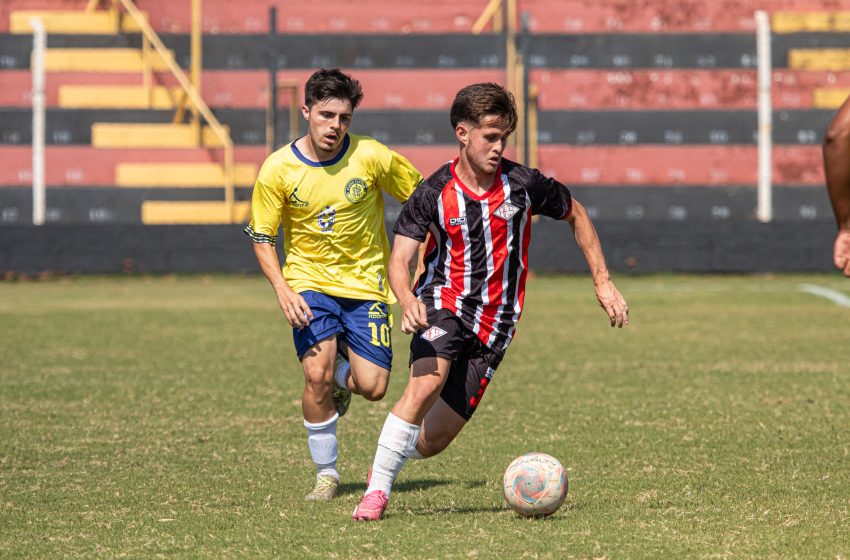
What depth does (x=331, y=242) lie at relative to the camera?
21.1 ft

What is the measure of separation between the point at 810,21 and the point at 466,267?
24029 mm

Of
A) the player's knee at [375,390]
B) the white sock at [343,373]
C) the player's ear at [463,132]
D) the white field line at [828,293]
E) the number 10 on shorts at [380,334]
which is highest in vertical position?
the player's ear at [463,132]

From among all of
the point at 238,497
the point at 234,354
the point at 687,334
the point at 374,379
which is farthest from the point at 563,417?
the point at 687,334

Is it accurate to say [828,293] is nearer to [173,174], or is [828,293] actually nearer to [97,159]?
[173,174]

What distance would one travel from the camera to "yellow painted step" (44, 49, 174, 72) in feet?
88.9

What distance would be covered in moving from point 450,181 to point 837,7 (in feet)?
81.8

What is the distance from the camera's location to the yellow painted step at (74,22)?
27828 mm

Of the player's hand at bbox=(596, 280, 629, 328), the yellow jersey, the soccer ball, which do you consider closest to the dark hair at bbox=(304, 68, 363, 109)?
the yellow jersey

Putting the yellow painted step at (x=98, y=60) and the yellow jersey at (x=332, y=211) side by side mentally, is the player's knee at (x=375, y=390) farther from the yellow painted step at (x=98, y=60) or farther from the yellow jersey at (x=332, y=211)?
the yellow painted step at (x=98, y=60)

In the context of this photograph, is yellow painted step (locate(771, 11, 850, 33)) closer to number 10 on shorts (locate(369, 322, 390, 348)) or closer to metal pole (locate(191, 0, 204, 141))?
metal pole (locate(191, 0, 204, 141))

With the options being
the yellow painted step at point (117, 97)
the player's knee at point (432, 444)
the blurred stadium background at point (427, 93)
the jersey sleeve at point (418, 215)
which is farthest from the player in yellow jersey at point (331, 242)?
the yellow painted step at point (117, 97)

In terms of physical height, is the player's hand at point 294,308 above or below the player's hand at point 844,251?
below

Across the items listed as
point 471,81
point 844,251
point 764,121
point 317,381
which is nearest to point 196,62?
point 471,81

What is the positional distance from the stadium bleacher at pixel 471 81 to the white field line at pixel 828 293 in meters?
4.42
